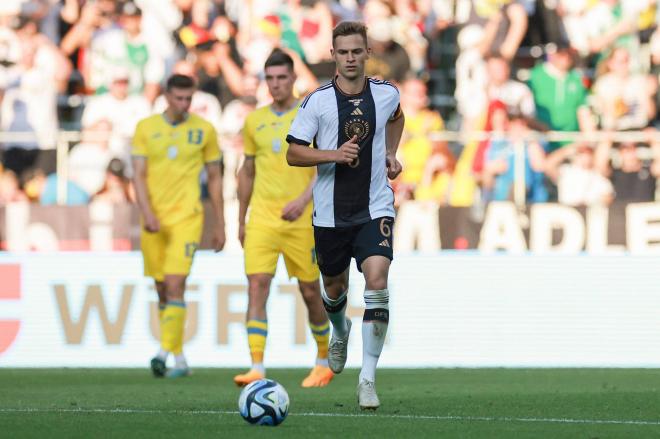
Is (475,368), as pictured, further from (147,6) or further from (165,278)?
(147,6)

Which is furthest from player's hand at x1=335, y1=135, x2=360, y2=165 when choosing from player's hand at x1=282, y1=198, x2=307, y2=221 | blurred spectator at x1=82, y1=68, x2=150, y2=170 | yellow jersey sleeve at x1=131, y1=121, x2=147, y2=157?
blurred spectator at x1=82, y1=68, x2=150, y2=170

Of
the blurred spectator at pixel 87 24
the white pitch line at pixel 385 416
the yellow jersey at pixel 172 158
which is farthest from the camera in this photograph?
the blurred spectator at pixel 87 24

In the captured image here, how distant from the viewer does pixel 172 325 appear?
39.9ft

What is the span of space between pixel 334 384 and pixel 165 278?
1918 millimetres

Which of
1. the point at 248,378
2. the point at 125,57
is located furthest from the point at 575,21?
the point at 248,378

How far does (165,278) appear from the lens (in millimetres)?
12172

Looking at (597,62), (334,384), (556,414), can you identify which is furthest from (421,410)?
(597,62)

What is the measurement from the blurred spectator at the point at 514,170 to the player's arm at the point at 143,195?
16.9 ft

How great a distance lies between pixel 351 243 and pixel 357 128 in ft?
2.37

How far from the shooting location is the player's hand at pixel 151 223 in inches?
470

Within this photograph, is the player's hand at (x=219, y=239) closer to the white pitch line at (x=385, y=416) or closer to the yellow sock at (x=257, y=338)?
the yellow sock at (x=257, y=338)

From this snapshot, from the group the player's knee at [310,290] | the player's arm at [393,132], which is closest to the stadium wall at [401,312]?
the player's knee at [310,290]

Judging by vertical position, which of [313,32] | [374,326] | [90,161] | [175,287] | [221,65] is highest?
[313,32]

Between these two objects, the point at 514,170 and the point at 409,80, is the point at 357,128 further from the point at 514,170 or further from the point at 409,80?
the point at 409,80
